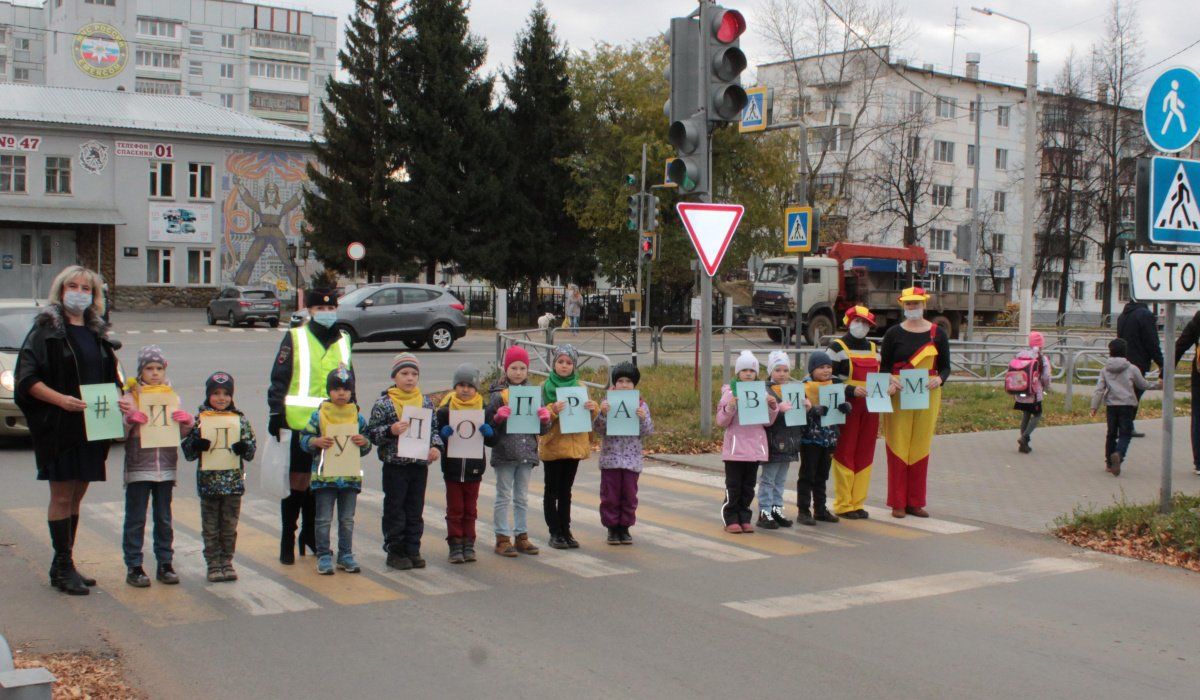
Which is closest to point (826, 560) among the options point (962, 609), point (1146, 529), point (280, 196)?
point (962, 609)

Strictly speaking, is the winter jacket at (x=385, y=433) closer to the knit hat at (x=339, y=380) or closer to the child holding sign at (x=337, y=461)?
the child holding sign at (x=337, y=461)

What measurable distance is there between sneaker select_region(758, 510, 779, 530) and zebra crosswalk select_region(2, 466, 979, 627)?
0.09m

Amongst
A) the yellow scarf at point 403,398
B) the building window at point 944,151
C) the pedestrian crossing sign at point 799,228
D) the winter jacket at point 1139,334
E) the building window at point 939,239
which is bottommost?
the yellow scarf at point 403,398

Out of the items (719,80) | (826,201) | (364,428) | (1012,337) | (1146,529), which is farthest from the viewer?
(826,201)

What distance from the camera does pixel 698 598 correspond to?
702 cm

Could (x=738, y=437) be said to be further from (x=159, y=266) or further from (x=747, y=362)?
(x=159, y=266)

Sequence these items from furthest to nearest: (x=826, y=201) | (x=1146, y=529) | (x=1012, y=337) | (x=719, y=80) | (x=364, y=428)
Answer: (x=826, y=201) < (x=1012, y=337) < (x=719, y=80) < (x=1146, y=529) < (x=364, y=428)

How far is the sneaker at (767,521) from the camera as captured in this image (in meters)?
9.37

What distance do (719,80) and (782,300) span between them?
81.1ft

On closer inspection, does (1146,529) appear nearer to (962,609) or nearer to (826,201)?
(962,609)

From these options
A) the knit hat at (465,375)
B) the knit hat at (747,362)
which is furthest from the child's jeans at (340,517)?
the knit hat at (747,362)

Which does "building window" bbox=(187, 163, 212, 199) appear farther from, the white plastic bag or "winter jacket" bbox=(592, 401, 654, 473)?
the white plastic bag

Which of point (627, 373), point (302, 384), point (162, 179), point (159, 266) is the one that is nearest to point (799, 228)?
point (627, 373)

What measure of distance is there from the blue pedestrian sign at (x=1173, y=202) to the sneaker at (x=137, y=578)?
A: 742cm
